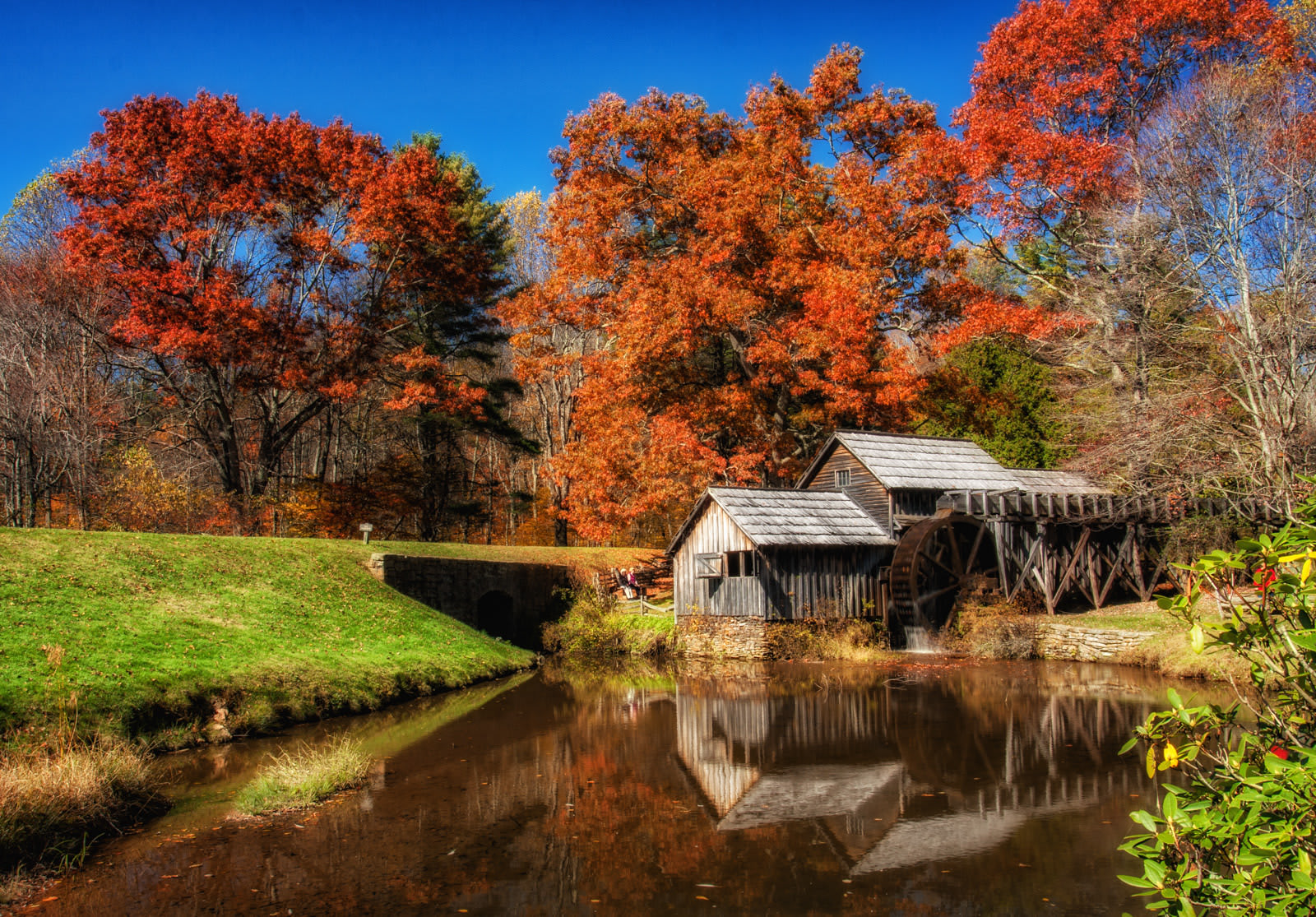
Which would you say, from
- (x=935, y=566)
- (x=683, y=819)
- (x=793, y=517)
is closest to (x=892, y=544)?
(x=935, y=566)

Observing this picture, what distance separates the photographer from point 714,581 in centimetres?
2408

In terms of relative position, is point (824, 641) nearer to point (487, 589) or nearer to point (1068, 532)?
point (1068, 532)

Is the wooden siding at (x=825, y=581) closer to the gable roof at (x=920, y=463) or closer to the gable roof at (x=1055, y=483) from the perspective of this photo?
the gable roof at (x=920, y=463)

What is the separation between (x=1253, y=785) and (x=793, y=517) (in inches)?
806

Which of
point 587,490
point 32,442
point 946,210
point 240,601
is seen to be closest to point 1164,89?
point 946,210

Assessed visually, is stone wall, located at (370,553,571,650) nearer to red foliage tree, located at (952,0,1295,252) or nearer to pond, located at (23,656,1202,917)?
pond, located at (23,656,1202,917)

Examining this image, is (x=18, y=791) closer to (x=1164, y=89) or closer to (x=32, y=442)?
(x=32, y=442)

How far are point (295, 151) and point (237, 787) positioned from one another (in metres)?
24.6

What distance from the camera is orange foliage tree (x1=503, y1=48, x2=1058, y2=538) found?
2667 cm

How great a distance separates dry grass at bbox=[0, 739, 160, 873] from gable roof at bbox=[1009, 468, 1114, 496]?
75.0 ft

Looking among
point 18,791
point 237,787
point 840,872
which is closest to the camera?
point 840,872

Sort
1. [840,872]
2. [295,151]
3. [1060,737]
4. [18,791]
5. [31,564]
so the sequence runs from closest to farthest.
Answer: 1. [840,872]
2. [18,791]
3. [1060,737]
4. [31,564]
5. [295,151]

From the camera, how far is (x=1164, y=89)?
2550cm

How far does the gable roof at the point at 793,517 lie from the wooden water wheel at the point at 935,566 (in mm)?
1145
